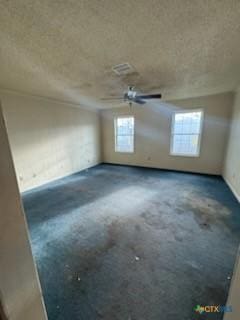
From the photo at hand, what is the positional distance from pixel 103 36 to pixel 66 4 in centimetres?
50

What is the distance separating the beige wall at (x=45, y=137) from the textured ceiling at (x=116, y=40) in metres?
0.92

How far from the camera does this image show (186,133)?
4.94 meters

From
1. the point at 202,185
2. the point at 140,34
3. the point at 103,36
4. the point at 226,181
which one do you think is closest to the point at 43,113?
the point at 103,36

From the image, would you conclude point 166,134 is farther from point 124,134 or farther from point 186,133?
point 124,134

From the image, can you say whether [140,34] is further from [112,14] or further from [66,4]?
[66,4]

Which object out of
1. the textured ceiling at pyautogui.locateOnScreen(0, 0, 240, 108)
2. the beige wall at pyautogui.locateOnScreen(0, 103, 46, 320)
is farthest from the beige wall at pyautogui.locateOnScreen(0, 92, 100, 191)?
the beige wall at pyautogui.locateOnScreen(0, 103, 46, 320)

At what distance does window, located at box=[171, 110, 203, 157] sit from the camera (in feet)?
15.6

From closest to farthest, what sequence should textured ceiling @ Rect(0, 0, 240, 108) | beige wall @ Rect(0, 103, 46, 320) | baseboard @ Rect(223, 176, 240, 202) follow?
beige wall @ Rect(0, 103, 46, 320) → textured ceiling @ Rect(0, 0, 240, 108) → baseboard @ Rect(223, 176, 240, 202)

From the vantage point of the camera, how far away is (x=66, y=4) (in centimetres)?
124

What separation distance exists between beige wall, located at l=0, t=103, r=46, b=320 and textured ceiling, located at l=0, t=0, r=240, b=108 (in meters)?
1.51

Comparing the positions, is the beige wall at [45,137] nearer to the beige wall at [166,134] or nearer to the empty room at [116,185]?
the empty room at [116,185]

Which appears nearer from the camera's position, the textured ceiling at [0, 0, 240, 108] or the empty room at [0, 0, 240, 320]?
the empty room at [0, 0, 240, 320]

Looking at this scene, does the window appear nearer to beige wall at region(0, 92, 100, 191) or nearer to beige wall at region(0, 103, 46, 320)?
beige wall at region(0, 92, 100, 191)

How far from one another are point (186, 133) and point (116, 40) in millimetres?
4018
